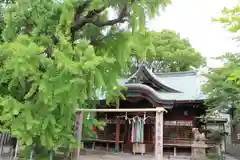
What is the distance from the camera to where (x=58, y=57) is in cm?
381

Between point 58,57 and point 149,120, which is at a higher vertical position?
point 58,57

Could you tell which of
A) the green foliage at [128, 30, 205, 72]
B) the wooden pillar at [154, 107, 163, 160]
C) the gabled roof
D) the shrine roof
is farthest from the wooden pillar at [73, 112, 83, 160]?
the green foliage at [128, 30, 205, 72]

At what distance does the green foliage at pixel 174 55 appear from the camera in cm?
2227

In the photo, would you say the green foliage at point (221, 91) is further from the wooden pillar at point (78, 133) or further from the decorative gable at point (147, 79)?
the wooden pillar at point (78, 133)

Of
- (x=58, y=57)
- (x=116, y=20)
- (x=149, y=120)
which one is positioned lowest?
(x=149, y=120)

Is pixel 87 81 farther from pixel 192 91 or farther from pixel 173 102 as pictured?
pixel 192 91

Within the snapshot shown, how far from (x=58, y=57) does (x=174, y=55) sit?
1967 cm

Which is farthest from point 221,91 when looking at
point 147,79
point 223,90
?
point 147,79

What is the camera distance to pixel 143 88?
1118 centimetres

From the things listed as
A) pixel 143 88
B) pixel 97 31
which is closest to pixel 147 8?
pixel 97 31

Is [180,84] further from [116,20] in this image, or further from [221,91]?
[116,20]

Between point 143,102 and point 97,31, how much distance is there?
704 cm

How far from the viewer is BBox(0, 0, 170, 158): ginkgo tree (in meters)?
3.95

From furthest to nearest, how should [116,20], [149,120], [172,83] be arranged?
[172,83] < [149,120] < [116,20]
